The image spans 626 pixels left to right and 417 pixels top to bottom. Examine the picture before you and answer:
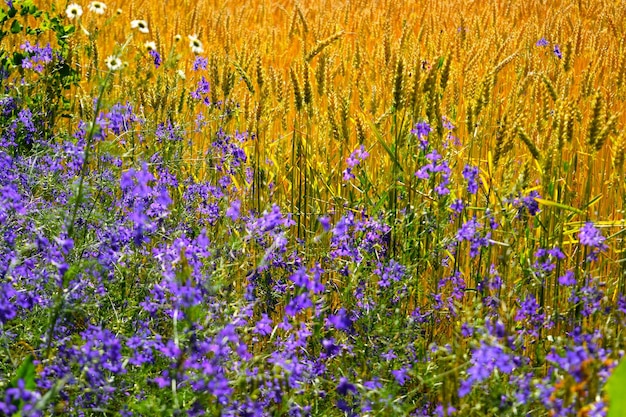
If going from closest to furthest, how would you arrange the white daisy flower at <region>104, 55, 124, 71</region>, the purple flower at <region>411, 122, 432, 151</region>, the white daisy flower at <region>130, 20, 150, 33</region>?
the white daisy flower at <region>104, 55, 124, 71</region> → the purple flower at <region>411, 122, 432, 151</region> → the white daisy flower at <region>130, 20, 150, 33</region>

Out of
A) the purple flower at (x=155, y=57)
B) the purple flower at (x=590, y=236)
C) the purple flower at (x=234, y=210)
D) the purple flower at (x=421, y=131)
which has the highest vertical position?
the purple flower at (x=155, y=57)

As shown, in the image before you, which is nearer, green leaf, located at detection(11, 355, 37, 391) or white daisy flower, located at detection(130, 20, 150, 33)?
green leaf, located at detection(11, 355, 37, 391)

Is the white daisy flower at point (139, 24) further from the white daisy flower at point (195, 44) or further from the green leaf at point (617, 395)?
the green leaf at point (617, 395)

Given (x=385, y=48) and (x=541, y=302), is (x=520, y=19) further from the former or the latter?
(x=541, y=302)

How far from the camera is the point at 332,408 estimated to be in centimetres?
230

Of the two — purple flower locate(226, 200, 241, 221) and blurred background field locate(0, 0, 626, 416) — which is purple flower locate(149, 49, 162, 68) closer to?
blurred background field locate(0, 0, 626, 416)

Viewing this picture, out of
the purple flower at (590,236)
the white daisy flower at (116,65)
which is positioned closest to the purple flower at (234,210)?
the white daisy flower at (116,65)

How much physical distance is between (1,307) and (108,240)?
53 centimetres

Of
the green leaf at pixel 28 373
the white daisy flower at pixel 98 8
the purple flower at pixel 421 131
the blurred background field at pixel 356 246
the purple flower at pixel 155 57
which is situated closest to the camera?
the green leaf at pixel 28 373

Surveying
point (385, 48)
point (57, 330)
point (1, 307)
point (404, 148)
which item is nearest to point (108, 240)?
point (57, 330)

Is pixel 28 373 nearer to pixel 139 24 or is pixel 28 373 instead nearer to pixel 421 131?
pixel 421 131

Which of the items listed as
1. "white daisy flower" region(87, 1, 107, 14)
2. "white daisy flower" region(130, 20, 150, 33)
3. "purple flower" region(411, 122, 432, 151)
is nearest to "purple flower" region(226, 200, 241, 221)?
"purple flower" region(411, 122, 432, 151)

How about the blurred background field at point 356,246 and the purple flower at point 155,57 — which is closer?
the blurred background field at point 356,246

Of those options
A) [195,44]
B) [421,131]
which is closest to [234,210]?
[421,131]
